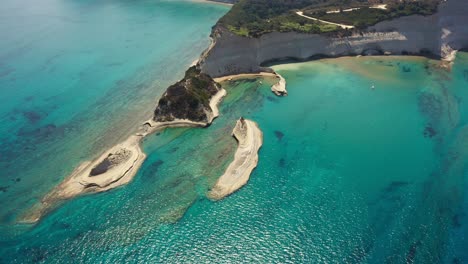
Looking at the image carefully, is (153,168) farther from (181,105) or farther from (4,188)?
(4,188)

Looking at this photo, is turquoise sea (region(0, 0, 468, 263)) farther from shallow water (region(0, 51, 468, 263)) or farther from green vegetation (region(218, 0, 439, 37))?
green vegetation (region(218, 0, 439, 37))

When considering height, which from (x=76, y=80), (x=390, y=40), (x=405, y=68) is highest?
(x=390, y=40)

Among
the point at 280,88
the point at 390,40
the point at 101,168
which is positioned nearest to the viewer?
the point at 101,168

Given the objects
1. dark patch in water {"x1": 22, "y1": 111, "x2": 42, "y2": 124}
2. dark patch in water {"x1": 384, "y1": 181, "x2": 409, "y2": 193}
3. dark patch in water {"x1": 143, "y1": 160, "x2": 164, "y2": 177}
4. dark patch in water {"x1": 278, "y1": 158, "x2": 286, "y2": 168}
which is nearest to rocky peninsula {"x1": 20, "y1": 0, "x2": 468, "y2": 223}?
→ dark patch in water {"x1": 143, "y1": 160, "x2": 164, "y2": 177}

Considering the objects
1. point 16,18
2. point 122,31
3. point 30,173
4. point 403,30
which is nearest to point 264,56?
point 403,30

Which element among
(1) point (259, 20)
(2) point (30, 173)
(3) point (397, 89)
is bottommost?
(2) point (30, 173)

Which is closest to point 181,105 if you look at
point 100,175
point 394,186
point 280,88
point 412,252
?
point 100,175

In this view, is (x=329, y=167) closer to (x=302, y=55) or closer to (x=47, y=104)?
(x=302, y=55)
